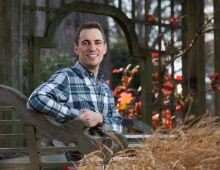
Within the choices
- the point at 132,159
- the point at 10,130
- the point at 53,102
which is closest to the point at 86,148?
the point at 53,102

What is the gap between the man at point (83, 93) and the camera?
Answer: 99.0 inches

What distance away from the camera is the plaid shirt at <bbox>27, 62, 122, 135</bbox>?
8.18 ft

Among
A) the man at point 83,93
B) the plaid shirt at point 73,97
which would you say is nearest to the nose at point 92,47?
the man at point 83,93

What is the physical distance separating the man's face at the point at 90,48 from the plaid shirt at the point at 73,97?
0.04 m

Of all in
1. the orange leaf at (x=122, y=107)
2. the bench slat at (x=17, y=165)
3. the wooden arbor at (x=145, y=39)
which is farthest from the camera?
the orange leaf at (x=122, y=107)

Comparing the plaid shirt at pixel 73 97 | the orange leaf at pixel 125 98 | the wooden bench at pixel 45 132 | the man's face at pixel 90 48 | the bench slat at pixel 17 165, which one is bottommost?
the bench slat at pixel 17 165

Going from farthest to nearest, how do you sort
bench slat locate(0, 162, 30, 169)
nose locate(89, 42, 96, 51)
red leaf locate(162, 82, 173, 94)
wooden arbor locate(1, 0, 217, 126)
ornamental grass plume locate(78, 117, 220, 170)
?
red leaf locate(162, 82, 173, 94) → wooden arbor locate(1, 0, 217, 126) → nose locate(89, 42, 96, 51) → bench slat locate(0, 162, 30, 169) → ornamental grass plume locate(78, 117, 220, 170)

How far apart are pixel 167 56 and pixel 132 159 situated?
416cm

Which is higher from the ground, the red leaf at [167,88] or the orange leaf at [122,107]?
the red leaf at [167,88]

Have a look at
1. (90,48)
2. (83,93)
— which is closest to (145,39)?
(90,48)

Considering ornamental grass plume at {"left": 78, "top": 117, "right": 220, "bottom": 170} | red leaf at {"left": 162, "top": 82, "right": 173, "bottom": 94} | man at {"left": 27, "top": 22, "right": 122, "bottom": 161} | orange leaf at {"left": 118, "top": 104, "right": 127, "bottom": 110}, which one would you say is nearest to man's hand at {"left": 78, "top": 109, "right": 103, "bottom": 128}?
man at {"left": 27, "top": 22, "right": 122, "bottom": 161}

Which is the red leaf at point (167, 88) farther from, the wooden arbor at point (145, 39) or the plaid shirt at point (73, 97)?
the plaid shirt at point (73, 97)

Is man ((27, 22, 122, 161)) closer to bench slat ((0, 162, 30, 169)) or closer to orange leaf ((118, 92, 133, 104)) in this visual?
bench slat ((0, 162, 30, 169))

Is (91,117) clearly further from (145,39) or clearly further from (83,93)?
(145,39)
